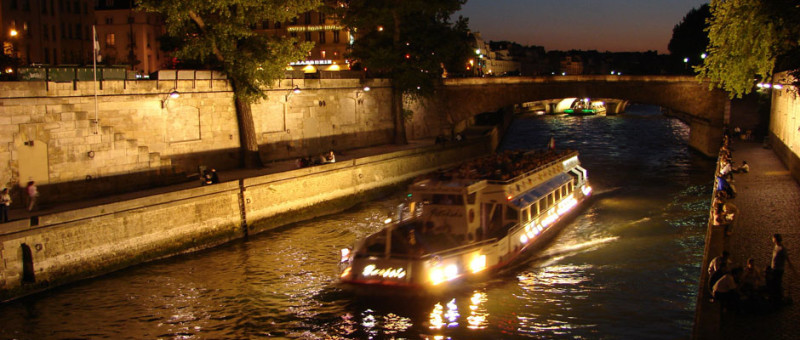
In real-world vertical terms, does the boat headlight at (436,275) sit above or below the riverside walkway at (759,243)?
below

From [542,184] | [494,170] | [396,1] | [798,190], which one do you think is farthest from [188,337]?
[396,1]

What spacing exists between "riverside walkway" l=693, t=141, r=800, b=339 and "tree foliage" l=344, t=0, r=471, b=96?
17.3 metres

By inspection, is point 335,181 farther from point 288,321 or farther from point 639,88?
point 639,88

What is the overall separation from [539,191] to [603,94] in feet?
87.6

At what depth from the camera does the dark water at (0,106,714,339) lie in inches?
642

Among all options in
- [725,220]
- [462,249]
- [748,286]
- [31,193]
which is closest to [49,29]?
[31,193]

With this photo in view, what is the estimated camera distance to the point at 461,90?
49.5 metres

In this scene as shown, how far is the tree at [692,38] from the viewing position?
82500mm

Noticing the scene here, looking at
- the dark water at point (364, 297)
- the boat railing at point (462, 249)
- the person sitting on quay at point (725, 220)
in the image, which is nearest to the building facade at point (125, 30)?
the dark water at point (364, 297)

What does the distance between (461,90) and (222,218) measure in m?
27.6

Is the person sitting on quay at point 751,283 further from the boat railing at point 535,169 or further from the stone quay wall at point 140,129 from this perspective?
the stone quay wall at point 140,129

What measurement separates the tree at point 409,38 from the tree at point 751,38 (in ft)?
67.4

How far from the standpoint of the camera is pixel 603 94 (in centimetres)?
4847

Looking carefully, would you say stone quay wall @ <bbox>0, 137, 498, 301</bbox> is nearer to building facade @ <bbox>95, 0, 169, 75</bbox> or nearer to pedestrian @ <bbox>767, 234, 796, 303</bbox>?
pedestrian @ <bbox>767, 234, 796, 303</bbox>
